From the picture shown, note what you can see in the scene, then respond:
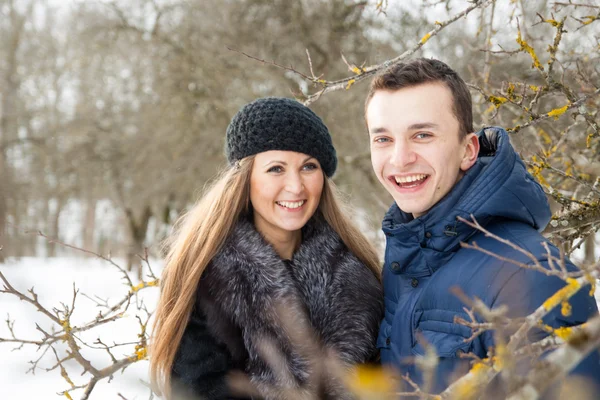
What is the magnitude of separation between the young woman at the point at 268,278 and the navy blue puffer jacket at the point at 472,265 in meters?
0.41

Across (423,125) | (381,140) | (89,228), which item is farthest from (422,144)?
(89,228)

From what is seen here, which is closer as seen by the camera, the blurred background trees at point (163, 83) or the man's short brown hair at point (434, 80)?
the man's short brown hair at point (434, 80)

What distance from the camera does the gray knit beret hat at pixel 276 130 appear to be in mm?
2744

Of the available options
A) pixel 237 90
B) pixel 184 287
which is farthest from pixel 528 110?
pixel 237 90

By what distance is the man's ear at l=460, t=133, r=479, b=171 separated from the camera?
2.19 meters

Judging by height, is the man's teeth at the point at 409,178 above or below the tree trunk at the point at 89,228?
below

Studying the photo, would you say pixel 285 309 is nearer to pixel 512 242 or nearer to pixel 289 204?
pixel 289 204

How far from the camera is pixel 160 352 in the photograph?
250 cm

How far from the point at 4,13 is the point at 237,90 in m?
8.84

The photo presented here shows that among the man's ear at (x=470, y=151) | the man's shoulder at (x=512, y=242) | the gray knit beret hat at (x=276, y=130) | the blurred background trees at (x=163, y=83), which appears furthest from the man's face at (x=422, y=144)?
the blurred background trees at (x=163, y=83)

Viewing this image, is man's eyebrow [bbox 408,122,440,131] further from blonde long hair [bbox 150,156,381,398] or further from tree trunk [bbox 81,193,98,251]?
tree trunk [bbox 81,193,98,251]

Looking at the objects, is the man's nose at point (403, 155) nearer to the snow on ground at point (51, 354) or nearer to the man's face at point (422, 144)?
the man's face at point (422, 144)

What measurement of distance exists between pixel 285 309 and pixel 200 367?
47 cm

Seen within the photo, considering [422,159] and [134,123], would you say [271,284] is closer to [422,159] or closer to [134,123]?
[422,159]
